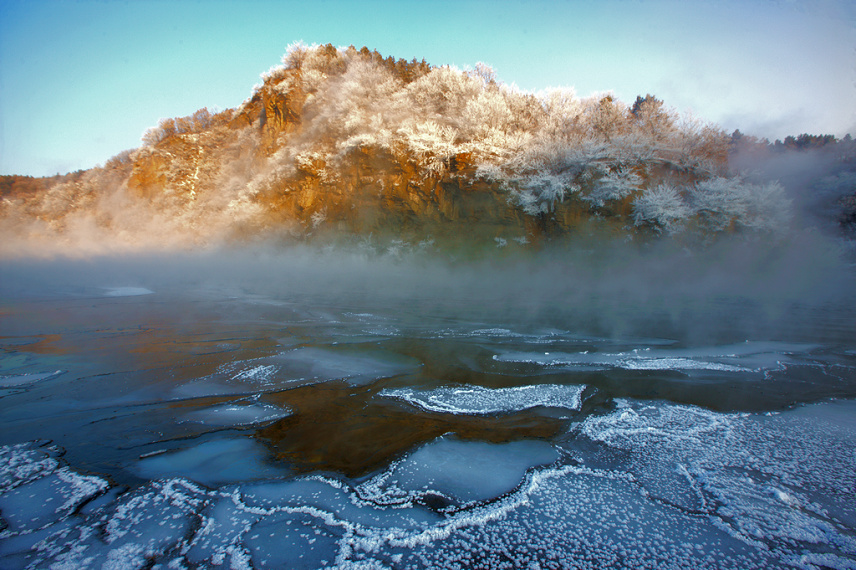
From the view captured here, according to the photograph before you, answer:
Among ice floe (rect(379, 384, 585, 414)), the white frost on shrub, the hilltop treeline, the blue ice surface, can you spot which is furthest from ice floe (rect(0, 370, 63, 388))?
the white frost on shrub

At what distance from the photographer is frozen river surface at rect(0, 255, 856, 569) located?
2107 millimetres

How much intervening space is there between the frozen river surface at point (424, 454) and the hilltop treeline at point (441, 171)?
1201cm

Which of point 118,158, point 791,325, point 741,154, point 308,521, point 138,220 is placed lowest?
point 308,521

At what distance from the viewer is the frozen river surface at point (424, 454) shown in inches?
83.0

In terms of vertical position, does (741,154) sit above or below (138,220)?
above

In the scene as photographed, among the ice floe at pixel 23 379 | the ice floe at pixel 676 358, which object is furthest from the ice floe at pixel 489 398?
the ice floe at pixel 23 379

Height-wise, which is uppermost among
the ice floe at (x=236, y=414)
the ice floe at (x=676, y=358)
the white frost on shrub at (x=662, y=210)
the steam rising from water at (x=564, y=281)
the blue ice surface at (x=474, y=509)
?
the white frost on shrub at (x=662, y=210)

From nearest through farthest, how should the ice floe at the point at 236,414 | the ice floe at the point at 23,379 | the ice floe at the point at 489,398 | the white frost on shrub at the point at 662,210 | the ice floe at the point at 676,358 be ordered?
1. the ice floe at the point at 236,414
2. the ice floe at the point at 489,398
3. the ice floe at the point at 23,379
4. the ice floe at the point at 676,358
5. the white frost on shrub at the point at 662,210

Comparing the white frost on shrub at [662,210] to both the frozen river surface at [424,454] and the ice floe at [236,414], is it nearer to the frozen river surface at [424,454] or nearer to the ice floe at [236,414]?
the frozen river surface at [424,454]

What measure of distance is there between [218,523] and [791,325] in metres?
11.6

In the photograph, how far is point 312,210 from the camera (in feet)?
72.8

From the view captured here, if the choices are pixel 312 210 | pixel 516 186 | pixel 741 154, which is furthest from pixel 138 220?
pixel 741 154

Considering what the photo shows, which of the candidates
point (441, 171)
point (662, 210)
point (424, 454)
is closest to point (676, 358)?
point (424, 454)

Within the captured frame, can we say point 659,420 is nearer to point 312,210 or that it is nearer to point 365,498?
point 365,498
